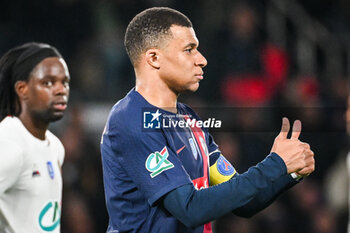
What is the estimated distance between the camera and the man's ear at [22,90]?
3.85 m

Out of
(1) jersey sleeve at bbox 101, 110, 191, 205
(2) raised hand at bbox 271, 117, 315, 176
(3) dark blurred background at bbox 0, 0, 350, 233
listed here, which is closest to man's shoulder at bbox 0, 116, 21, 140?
(1) jersey sleeve at bbox 101, 110, 191, 205

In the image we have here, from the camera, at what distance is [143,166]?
2.88 meters

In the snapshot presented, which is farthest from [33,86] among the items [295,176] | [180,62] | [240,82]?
[240,82]

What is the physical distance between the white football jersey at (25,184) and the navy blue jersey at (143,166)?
2.35ft

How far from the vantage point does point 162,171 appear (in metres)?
2.85

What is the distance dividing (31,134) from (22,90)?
0.27 meters

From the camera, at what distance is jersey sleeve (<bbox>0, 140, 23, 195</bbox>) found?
3.43 metres

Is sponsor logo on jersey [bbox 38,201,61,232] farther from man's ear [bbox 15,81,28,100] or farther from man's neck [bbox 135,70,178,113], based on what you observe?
man's neck [bbox 135,70,178,113]

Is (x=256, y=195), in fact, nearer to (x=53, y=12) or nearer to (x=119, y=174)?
(x=119, y=174)

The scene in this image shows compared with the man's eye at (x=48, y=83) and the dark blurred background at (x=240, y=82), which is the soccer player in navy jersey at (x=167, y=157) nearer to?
the man's eye at (x=48, y=83)

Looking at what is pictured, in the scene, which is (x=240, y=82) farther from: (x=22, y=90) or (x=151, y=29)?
(x=151, y=29)

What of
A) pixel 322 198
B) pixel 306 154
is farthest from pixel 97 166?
pixel 306 154

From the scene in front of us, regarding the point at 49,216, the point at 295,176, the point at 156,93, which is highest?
the point at 156,93

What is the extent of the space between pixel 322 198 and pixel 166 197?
511 cm
